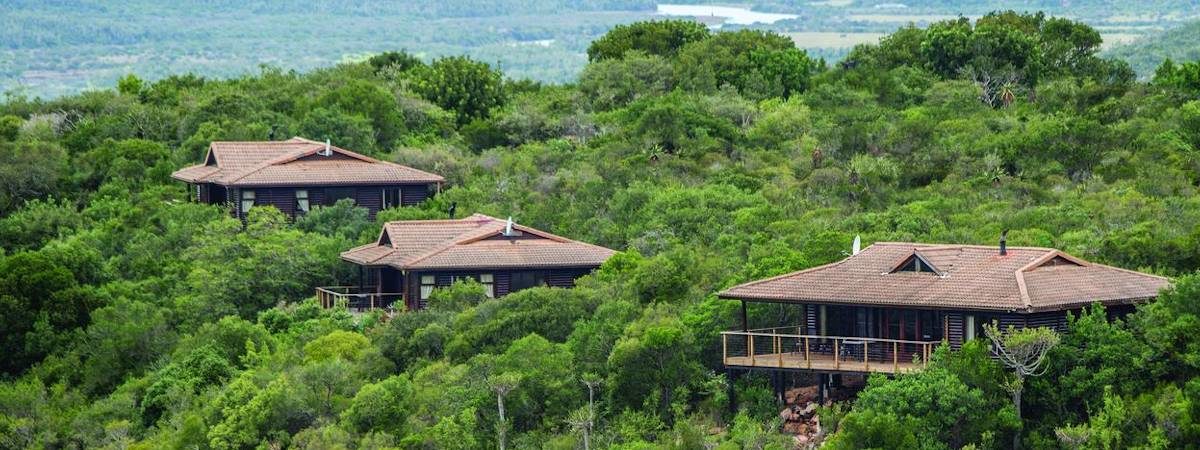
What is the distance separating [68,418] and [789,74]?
139 feet

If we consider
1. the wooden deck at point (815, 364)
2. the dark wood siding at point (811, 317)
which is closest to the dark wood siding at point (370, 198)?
the dark wood siding at point (811, 317)

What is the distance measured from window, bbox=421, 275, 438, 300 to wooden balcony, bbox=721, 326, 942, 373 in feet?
46.2

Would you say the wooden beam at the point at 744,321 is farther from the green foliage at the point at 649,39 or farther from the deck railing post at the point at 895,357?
the green foliage at the point at 649,39

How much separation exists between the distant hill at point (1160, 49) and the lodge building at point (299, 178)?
249 feet

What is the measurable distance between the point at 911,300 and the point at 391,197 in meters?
31.7

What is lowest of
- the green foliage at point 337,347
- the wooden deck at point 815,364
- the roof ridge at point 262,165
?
the green foliage at point 337,347

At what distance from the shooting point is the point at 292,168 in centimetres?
7275

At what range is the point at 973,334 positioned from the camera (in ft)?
145

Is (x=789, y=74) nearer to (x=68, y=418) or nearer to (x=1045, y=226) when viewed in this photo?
(x=1045, y=226)

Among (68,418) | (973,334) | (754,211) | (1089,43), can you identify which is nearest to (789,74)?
(1089,43)

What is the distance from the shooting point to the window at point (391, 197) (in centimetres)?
7350

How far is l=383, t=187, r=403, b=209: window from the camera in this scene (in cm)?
7350

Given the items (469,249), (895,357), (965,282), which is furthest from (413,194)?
(895,357)

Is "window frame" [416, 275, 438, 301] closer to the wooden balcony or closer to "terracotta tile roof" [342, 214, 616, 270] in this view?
"terracotta tile roof" [342, 214, 616, 270]
